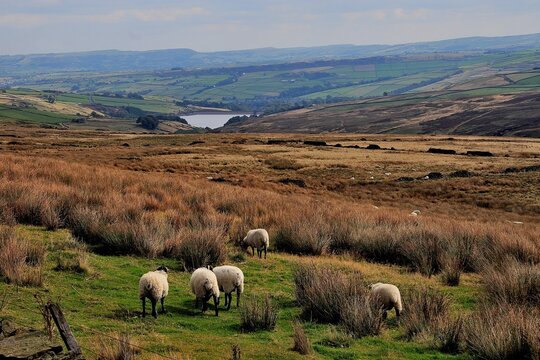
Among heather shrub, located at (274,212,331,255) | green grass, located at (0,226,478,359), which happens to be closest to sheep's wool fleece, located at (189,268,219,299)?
green grass, located at (0,226,478,359)

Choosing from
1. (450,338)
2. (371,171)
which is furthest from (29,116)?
(450,338)

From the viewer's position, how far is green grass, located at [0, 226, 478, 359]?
29.8 feet

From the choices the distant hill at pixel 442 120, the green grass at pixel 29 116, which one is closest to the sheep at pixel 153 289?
the distant hill at pixel 442 120

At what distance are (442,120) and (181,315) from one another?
154 meters

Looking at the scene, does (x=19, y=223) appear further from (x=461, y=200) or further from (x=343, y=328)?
(x=461, y=200)

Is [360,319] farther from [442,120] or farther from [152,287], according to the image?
[442,120]

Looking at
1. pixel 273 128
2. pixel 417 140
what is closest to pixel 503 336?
pixel 417 140

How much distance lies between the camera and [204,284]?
11.2 meters

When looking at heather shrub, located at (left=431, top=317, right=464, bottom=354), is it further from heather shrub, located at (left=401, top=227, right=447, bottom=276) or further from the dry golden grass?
the dry golden grass

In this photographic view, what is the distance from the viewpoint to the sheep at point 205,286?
11.2 m

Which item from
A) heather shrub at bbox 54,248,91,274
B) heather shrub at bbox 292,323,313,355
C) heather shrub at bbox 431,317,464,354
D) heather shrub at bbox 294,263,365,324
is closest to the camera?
→ heather shrub at bbox 292,323,313,355

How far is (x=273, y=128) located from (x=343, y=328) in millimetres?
171868

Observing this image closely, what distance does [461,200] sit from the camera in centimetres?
3972

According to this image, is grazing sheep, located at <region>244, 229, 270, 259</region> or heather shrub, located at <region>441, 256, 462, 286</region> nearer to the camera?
heather shrub, located at <region>441, 256, 462, 286</region>
